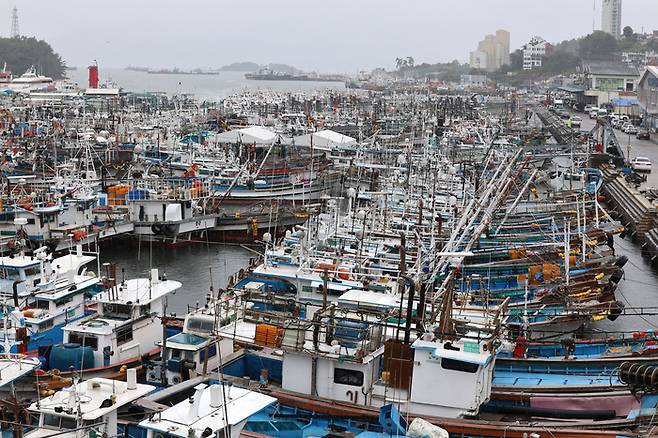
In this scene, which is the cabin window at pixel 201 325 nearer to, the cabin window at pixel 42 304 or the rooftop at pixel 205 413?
the rooftop at pixel 205 413

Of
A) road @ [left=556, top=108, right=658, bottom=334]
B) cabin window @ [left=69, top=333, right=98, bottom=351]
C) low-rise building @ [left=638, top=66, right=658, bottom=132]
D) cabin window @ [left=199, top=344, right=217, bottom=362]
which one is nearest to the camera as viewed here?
cabin window @ [left=199, top=344, right=217, bottom=362]

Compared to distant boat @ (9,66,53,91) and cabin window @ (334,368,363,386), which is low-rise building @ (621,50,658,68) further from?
cabin window @ (334,368,363,386)

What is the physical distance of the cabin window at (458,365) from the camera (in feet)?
38.7

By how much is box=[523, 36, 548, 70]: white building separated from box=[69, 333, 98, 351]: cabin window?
460 ft

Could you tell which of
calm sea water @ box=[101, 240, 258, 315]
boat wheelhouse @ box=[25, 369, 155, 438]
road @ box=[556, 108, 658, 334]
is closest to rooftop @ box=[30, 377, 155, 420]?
boat wheelhouse @ box=[25, 369, 155, 438]

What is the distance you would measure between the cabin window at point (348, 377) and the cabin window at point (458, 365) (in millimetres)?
1165

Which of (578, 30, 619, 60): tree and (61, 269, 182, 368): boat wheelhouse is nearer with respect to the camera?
(61, 269, 182, 368): boat wheelhouse

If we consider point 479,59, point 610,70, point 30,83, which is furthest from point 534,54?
point 30,83

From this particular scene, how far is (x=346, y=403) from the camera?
1224 cm

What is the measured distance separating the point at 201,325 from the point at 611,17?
586ft

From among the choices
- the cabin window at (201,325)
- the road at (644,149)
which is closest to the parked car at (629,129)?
the road at (644,149)

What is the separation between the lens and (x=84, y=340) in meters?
14.6

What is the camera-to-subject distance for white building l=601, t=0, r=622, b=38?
17625cm

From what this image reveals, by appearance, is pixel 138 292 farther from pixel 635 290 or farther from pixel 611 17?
pixel 611 17
